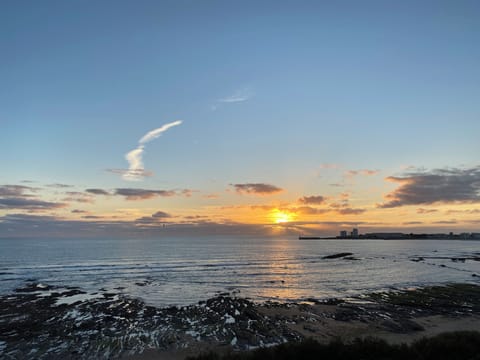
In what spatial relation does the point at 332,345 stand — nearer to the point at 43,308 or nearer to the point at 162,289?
the point at 43,308

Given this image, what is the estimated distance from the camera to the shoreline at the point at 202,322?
68.7ft

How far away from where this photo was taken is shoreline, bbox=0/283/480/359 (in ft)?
68.7

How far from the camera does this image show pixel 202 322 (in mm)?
26641

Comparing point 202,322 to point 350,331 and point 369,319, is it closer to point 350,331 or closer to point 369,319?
point 350,331

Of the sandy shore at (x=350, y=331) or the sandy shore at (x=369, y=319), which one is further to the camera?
the sandy shore at (x=369, y=319)

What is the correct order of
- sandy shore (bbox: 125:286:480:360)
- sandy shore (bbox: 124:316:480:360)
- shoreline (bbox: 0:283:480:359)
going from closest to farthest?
sandy shore (bbox: 124:316:480:360)
shoreline (bbox: 0:283:480:359)
sandy shore (bbox: 125:286:480:360)

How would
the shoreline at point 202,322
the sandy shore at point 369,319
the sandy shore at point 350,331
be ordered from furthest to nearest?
the sandy shore at point 369,319 → the shoreline at point 202,322 → the sandy shore at point 350,331

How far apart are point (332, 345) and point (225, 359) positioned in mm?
5171

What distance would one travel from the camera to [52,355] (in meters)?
19.5

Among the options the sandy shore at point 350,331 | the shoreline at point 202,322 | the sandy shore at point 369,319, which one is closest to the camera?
the sandy shore at point 350,331

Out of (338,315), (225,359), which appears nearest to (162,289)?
(338,315)

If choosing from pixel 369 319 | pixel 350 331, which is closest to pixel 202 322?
pixel 350 331

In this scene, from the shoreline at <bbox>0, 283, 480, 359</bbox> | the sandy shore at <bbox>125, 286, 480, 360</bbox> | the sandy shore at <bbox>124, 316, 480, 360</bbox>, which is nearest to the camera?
the sandy shore at <bbox>124, 316, 480, 360</bbox>

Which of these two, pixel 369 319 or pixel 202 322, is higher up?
pixel 369 319
